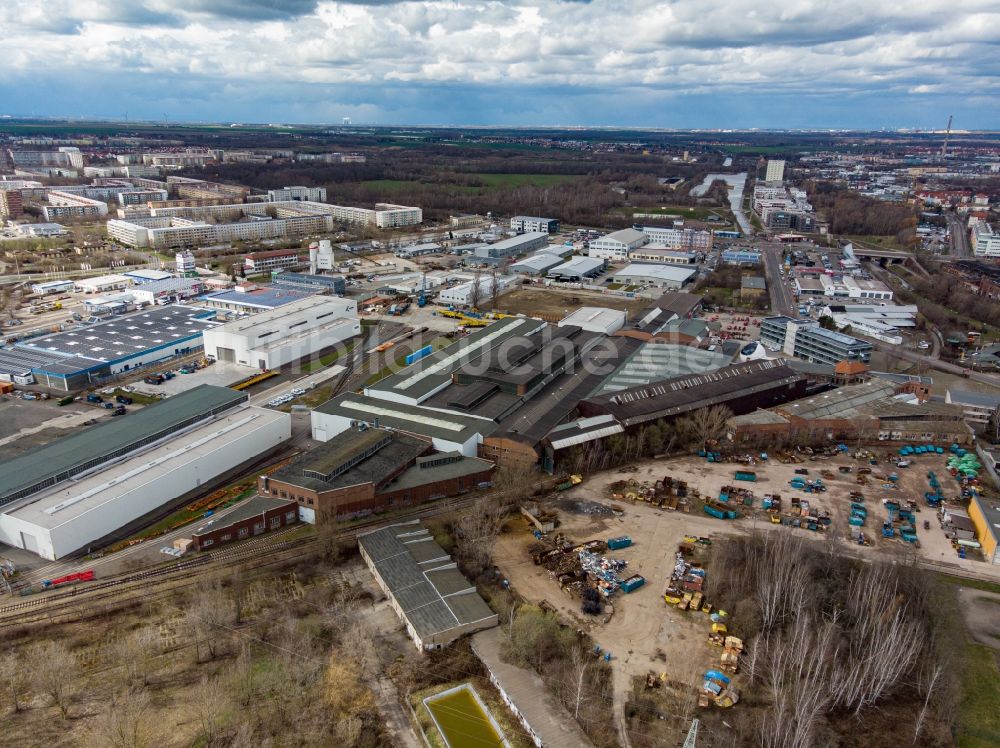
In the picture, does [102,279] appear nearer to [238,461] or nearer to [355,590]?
[238,461]

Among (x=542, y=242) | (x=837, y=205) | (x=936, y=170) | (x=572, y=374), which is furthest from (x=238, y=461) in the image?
(x=936, y=170)

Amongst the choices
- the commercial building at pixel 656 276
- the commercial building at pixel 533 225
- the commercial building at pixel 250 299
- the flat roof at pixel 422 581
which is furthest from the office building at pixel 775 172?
the flat roof at pixel 422 581

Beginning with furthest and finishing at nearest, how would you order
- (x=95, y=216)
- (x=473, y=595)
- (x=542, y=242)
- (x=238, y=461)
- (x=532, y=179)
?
(x=532, y=179) < (x=95, y=216) < (x=542, y=242) < (x=238, y=461) < (x=473, y=595)

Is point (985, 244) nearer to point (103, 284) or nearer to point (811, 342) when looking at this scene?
point (811, 342)

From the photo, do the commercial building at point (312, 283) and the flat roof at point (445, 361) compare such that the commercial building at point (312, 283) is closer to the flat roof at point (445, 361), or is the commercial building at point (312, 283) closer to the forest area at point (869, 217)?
the flat roof at point (445, 361)

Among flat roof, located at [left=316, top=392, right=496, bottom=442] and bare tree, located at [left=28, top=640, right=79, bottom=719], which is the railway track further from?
flat roof, located at [left=316, top=392, right=496, bottom=442]
